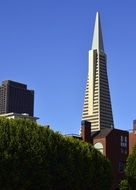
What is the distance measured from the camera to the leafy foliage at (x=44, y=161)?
5497 cm

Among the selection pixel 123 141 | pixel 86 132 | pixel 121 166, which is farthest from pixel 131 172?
pixel 123 141

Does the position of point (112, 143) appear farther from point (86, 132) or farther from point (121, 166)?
point (86, 132)

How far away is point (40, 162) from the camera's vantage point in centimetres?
5722

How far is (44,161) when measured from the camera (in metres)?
58.0

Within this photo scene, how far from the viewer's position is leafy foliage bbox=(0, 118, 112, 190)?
55.0 meters

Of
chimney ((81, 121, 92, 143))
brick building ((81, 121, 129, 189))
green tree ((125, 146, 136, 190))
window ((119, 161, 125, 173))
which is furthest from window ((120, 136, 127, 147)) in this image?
green tree ((125, 146, 136, 190))

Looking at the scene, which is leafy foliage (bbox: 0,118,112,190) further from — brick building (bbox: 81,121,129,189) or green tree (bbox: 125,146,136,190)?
brick building (bbox: 81,121,129,189)

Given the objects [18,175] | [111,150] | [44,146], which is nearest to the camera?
[18,175]

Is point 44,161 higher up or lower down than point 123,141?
lower down

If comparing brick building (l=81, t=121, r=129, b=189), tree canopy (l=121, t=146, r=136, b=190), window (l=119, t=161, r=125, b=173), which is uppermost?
brick building (l=81, t=121, r=129, b=189)

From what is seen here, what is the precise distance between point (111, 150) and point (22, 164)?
5536cm

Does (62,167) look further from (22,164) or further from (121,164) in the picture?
(121,164)

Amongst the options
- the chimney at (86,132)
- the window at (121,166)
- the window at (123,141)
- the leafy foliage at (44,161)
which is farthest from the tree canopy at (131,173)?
the window at (123,141)

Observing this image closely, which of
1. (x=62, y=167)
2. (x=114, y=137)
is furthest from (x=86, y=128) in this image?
(x=62, y=167)
